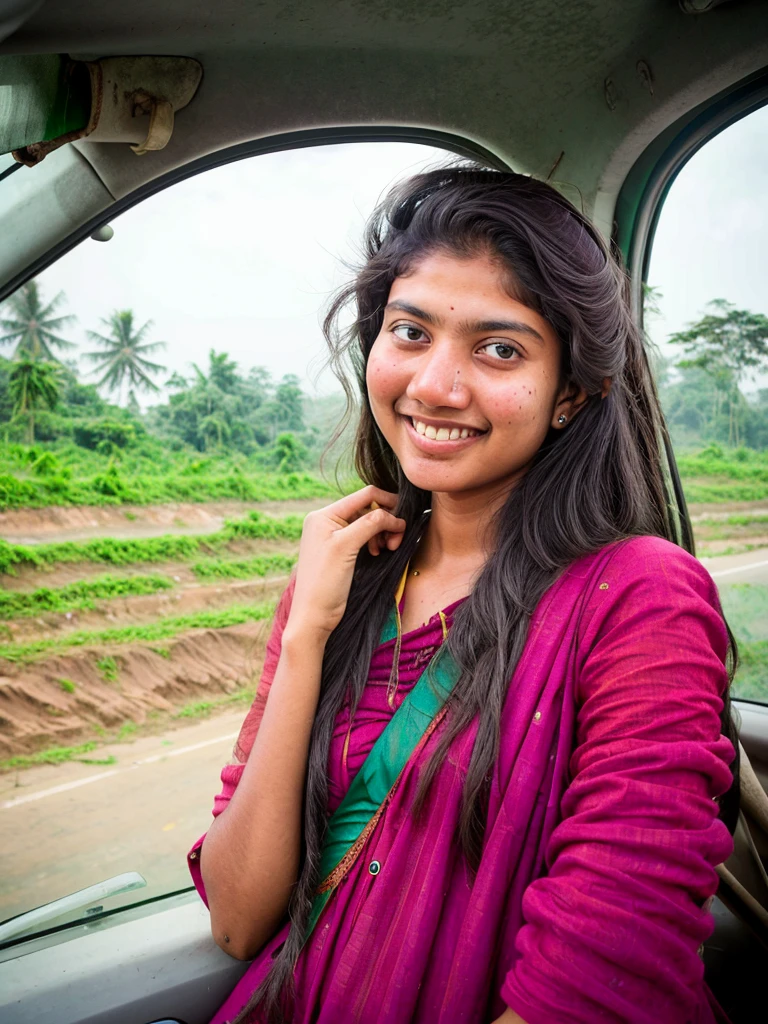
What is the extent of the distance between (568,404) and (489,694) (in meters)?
0.55

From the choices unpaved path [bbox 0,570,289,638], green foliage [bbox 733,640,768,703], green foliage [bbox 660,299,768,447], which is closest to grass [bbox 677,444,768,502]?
green foliage [bbox 660,299,768,447]

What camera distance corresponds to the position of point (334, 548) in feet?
4.70

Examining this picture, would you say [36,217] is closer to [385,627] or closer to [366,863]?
[385,627]

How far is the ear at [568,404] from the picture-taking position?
1.37 metres

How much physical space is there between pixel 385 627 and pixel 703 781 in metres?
0.63

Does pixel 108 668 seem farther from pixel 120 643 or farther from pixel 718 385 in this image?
pixel 718 385

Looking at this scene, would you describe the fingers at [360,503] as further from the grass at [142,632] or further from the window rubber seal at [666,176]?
the grass at [142,632]

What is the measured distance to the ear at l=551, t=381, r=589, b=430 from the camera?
137cm

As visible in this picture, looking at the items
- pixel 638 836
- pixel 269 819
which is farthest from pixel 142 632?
pixel 638 836

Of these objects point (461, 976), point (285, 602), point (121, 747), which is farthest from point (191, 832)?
point (461, 976)

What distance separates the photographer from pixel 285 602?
5.09 feet

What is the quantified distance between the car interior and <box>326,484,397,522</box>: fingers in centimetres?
71

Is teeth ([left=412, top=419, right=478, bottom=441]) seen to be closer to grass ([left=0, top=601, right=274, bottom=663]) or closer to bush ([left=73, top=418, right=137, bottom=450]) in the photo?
grass ([left=0, top=601, right=274, bottom=663])

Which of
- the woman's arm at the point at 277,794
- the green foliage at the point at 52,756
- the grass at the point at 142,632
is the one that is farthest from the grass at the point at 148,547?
the woman's arm at the point at 277,794
